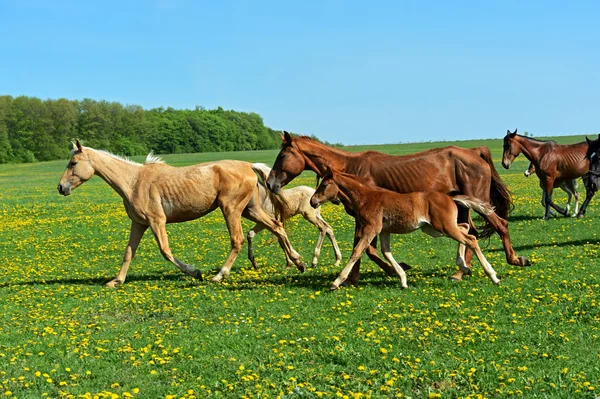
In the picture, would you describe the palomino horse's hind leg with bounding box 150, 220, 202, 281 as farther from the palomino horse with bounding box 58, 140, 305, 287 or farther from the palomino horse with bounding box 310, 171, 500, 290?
the palomino horse with bounding box 310, 171, 500, 290

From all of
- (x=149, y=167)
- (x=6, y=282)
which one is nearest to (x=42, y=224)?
(x=6, y=282)

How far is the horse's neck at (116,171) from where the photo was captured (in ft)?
41.4

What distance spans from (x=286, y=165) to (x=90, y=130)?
10202cm

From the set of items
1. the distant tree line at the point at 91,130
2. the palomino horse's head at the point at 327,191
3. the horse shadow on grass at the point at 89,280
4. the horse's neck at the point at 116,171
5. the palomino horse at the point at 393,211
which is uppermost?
the distant tree line at the point at 91,130

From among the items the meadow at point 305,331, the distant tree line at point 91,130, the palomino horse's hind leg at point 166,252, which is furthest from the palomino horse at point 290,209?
the distant tree line at point 91,130

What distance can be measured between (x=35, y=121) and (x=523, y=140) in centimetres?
9526

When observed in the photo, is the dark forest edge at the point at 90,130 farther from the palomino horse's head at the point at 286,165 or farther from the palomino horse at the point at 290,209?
the palomino horse's head at the point at 286,165

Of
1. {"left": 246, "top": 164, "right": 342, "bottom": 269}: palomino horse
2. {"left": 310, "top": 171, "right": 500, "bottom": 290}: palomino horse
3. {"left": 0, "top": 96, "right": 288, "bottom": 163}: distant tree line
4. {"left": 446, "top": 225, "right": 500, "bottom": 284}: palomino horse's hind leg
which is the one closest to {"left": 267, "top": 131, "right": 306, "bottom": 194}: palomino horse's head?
{"left": 310, "top": 171, "right": 500, "bottom": 290}: palomino horse

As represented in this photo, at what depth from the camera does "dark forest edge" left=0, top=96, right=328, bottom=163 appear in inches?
4065

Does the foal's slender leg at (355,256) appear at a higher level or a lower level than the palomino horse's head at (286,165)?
lower

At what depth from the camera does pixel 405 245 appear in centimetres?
1692

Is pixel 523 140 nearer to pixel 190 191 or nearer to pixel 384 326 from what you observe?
pixel 190 191

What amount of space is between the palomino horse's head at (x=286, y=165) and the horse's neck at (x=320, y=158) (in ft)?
0.41

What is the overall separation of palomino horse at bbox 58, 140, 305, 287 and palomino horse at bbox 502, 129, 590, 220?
1176cm
